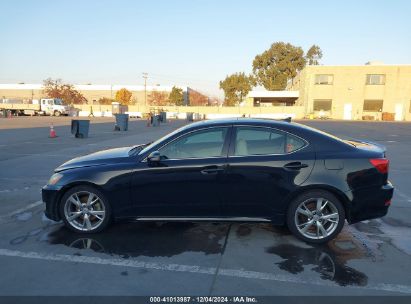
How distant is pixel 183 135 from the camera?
173 inches

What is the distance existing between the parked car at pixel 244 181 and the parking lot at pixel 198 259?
314mm

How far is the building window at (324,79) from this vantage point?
51.8 m

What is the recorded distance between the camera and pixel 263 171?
4148 mm

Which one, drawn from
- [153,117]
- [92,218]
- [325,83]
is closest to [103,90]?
[325,83]

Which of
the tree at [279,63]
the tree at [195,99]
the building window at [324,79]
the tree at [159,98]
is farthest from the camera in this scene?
the tree at [195,99]

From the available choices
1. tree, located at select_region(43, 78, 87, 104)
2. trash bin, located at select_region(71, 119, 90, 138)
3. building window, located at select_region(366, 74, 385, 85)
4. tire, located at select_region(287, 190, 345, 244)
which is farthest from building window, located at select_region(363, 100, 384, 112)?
tree, located at select_region(43, 78, 87, 104)

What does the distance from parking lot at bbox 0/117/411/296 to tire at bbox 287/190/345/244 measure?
0.14m

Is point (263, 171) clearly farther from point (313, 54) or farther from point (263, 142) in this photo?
point (313, 54)

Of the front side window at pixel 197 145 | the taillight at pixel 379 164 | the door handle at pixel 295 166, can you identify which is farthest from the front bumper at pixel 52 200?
the taillight at pixel 379 164

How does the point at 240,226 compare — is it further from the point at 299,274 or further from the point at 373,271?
the point at 373,271

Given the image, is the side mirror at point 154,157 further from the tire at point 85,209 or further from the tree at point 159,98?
the tree at point 159,98

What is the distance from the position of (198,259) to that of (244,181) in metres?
1.11

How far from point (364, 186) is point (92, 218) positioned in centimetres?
364

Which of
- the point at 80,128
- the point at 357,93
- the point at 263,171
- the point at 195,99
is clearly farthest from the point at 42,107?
the point at 195,99
